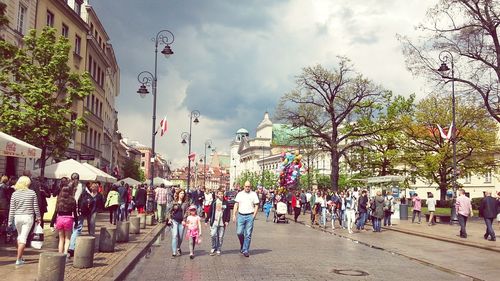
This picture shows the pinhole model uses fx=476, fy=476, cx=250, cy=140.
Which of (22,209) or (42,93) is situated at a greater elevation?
(42,93)

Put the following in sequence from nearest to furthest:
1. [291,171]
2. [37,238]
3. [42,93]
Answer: [37,238], [42,93], [291,171]

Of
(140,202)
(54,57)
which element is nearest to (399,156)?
(140,202)

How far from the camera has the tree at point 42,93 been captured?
18828 mm

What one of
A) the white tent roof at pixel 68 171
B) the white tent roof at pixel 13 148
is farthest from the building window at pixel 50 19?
the white tent roof at pixel 13 148

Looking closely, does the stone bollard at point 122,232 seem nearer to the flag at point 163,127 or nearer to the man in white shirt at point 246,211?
the man in white shirt at point 246,211

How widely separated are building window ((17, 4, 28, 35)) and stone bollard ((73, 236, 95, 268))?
2208cm

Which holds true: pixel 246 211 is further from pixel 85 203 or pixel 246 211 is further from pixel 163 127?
pixel 163 127

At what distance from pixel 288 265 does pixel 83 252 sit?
4.44 metres

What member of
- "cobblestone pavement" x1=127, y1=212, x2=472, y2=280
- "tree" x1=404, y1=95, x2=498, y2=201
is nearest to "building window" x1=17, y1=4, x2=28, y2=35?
"cobblestone pavement" x1=127, y1=212, x2=472, y2=280

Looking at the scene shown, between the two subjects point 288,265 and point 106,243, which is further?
point 106,243

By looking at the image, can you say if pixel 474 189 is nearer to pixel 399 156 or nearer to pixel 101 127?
pixel 399 156

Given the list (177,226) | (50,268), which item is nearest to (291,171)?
(177,226)

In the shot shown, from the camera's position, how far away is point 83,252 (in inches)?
374

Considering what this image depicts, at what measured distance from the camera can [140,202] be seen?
81.9 feet
